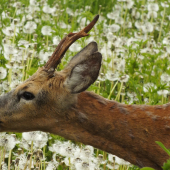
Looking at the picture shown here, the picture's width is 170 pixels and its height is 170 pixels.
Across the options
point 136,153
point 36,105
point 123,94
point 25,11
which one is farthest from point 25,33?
point 136,153

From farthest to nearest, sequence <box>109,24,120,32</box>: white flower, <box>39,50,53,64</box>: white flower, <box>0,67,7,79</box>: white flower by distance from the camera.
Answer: <box>109,24,120,32</box>: white flower < <box>39,50,53,64</box>: white flower < <box>0,67,7,79</box>: white flower

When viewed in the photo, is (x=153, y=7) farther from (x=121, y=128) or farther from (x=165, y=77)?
(x=121, y=128)

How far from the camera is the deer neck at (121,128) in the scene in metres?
3.58

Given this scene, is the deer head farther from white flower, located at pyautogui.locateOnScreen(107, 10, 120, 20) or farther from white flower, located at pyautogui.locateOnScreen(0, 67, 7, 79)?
white flower, located at pyautogui.locateOnScreen(107, 10, 120, 20)

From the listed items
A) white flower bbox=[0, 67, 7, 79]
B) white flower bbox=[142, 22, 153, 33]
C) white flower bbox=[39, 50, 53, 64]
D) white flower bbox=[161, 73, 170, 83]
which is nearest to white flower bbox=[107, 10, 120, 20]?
white flower bbox=[142, 22, 153, 33]

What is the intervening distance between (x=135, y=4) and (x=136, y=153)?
5.94m

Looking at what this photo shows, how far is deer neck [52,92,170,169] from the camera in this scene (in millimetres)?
3584

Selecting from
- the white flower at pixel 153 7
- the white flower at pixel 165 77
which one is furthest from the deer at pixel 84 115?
Answer: the white flower at pixel 153 7

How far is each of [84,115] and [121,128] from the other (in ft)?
1.00

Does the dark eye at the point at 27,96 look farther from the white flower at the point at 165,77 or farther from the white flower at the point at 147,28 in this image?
the white flower at the point at 147,28

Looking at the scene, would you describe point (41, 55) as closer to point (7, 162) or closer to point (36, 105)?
point (7, 162)

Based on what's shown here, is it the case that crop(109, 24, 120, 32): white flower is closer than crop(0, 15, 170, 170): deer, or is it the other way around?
crop(0, 15, 170, 170): deer

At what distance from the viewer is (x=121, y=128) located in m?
3.64

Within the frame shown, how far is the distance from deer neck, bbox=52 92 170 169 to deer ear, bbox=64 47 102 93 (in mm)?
115
